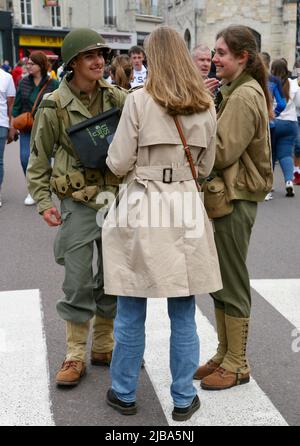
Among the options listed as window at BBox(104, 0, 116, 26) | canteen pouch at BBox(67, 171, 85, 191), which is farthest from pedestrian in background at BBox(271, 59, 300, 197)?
window at BBox(104, 0, 116, 26)

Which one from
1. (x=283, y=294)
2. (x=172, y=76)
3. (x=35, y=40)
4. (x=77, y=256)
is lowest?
(x=283, y=294)

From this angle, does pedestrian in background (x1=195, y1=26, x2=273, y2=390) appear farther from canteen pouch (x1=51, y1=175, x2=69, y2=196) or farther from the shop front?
the shop front

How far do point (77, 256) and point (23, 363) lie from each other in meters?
0.89

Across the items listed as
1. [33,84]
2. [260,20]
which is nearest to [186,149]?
[33,84]

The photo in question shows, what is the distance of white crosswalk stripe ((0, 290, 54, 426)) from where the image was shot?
3.42 m

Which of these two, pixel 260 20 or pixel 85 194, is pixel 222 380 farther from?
pixel 260 20

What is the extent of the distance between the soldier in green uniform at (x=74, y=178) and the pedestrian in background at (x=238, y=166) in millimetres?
689

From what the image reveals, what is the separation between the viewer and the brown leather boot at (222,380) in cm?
367

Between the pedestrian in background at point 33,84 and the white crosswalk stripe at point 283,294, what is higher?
the pedestrian in background at point 33,84

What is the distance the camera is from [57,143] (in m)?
3.74

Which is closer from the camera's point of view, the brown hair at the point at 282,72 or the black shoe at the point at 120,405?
the black shoe at the point at 120,405

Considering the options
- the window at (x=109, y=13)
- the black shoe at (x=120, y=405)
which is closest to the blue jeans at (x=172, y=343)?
the black shoe at (x=120, y=405)

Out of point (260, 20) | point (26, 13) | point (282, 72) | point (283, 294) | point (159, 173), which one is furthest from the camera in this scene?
point (26, 13)

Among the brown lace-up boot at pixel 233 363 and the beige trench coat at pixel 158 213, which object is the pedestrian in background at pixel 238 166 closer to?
the brown lace-up boot at pixel 233 363
